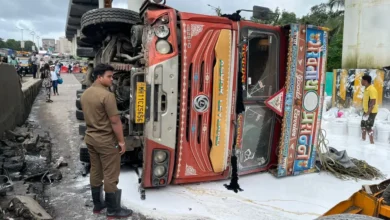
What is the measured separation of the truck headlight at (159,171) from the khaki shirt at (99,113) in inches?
24.6

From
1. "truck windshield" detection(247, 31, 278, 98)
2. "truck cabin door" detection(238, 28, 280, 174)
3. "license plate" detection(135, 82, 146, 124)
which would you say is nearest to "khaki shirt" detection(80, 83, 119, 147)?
"license plate" detection(135, 82, 146, 124)

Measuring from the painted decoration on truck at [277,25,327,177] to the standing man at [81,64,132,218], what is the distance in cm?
205

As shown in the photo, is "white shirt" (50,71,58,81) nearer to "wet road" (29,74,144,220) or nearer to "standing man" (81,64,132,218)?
"wet road" (29,74,144,220)

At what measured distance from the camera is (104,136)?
3020 millimetres

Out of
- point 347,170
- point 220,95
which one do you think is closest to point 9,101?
point 220,95

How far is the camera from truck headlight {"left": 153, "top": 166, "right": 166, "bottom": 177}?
349 centimetres

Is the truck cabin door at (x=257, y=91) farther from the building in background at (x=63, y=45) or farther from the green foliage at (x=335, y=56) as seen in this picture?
the building in background at (x=63, y=45)

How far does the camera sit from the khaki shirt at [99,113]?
2936mm

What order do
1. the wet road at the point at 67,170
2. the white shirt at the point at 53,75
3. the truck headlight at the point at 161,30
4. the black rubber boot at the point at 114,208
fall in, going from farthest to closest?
the white shirt at the point at 53,75 < the truck headlight at the point at 161,30 < the wet road at the point at 67,170 < the black rubber boot at the point at 114,208

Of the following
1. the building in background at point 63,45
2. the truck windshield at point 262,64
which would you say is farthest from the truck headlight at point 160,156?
the building in background at point 63,45

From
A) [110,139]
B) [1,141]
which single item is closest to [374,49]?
[110,139]

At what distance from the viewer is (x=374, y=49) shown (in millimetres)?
9297

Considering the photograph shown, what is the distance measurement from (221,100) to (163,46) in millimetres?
848

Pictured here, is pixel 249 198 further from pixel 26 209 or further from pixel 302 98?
pixel 26 209
